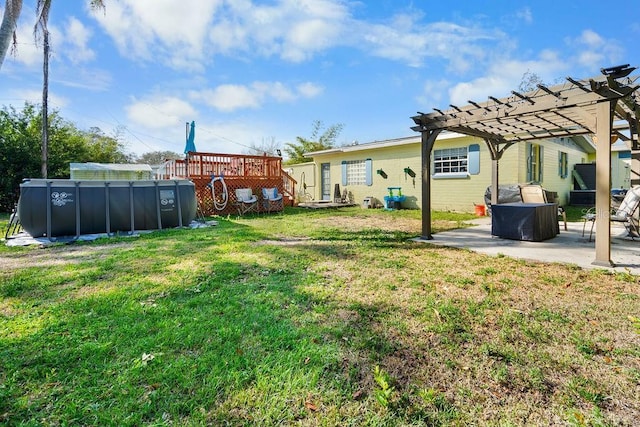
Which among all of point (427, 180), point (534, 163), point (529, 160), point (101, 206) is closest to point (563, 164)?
point (534, 163)

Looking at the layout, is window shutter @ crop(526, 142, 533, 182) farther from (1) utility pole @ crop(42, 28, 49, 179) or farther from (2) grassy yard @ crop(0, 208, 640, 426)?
(1) utility pole @ crop(42, 28, 49, 179)

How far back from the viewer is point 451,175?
1073 cm

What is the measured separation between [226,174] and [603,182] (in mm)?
9796

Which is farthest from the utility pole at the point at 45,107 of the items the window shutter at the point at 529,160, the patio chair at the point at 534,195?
the window shutter at the point at 529,160

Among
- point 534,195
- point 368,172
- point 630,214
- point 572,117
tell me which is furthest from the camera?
point 368,172

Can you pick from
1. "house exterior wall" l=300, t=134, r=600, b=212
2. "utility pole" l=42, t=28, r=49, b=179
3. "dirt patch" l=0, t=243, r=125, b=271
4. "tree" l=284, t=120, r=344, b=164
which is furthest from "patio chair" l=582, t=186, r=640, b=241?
"tree" l=284, t=120, r=344, b=164

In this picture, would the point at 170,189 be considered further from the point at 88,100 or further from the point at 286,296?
the point at 88,100

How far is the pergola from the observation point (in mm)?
3771

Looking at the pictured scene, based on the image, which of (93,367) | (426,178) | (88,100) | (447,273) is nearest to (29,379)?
(93,367)

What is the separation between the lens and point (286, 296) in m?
2.92

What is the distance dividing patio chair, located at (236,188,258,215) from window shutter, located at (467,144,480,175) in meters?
7.07

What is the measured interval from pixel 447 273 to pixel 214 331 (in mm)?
2628

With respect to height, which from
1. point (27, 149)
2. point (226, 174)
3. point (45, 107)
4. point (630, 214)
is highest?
point (45, 107)

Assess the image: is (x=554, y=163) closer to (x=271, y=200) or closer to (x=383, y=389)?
(x=271, y=200)
